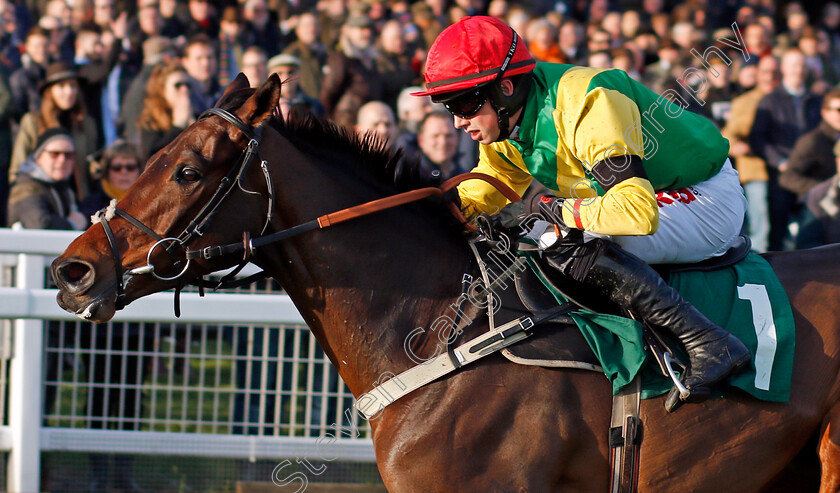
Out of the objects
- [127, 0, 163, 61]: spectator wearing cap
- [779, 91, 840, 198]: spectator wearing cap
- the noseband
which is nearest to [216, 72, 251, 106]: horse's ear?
the noseband

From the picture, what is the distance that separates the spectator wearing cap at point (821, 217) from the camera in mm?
6730

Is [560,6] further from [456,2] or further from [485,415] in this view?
[485,415]

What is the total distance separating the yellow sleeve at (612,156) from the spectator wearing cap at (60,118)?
4775 mm

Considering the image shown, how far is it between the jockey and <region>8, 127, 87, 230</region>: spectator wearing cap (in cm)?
351

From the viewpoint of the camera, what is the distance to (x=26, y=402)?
448 cm

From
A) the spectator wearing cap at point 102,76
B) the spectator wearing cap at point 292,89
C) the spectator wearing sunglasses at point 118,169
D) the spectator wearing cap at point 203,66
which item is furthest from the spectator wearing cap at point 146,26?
the spectator wearing sunglasses at point 118,169

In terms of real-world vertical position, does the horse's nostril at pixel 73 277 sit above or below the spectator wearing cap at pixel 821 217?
above

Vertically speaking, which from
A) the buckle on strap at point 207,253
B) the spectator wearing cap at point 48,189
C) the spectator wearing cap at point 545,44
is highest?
the spectator wearing cap at point 545,44

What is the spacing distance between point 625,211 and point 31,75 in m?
6.28

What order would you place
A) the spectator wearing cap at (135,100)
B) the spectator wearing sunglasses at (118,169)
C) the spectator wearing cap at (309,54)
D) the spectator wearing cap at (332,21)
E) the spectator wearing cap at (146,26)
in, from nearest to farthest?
the spectator wearing sunglasses at (118,169), the spectator wearing cap at (135,100), the spectator wearing cap at (309,54), the spectator wearing cap at (146,26), the spectator wearing cap at (332,21)

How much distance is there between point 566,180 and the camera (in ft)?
10.8

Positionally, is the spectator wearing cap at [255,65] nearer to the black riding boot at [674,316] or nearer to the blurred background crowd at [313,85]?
the blurred background crowd at [313,85]

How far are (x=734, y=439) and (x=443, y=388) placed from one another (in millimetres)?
934

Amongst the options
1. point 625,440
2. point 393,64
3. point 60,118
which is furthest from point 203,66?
point 625,440
